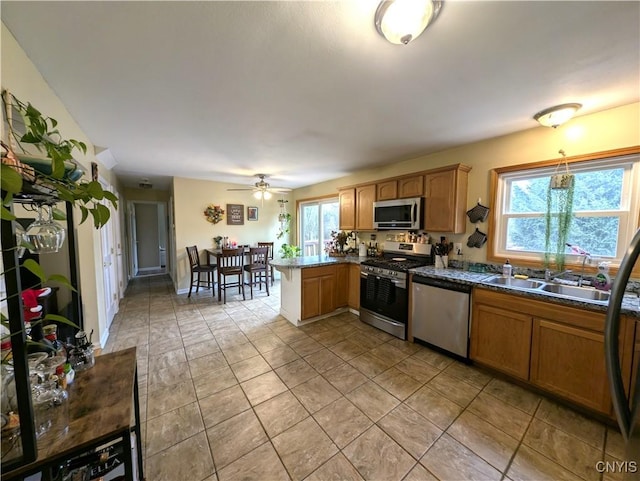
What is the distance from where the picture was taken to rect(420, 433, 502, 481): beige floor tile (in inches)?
54.4

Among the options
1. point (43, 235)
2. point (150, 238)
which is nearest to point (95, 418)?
point (43, 235)

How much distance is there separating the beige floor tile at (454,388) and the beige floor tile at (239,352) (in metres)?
1.80

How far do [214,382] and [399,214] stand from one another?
286 centimetres

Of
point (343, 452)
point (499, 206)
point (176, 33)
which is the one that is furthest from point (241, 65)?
point (499, 206)

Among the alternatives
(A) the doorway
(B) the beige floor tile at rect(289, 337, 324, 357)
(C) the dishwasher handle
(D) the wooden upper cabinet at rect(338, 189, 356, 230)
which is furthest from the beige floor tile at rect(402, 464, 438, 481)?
(A) the doorway

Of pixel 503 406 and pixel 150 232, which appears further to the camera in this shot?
pixel 150 232

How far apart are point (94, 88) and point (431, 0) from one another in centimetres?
222

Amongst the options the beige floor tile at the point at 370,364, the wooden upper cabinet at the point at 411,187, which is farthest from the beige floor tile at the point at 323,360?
the wooden upper cabinet at the point at 411,187

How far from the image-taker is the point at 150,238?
7.30m

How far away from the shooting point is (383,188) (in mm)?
3598

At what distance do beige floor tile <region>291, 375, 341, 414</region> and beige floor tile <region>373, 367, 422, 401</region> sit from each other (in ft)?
1.44

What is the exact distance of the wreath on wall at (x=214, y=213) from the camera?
5141 millimetres

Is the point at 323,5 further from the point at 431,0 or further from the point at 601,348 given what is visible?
the point at 601,348

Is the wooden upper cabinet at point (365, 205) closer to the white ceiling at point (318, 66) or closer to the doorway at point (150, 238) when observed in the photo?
the white ceiling at point (318, 66)
